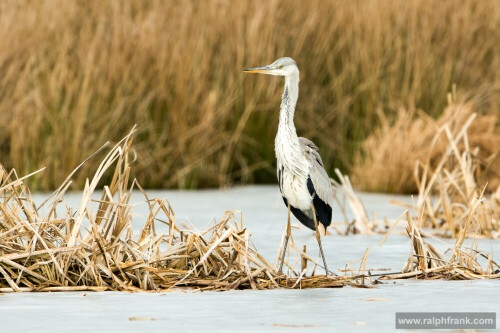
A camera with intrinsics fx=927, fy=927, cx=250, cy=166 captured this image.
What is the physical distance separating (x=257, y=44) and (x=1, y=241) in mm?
5816

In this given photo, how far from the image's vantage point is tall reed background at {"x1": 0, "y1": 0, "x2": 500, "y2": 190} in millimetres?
8719

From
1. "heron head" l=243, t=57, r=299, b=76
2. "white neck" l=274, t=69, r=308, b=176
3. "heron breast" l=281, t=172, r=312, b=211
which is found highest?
"heron head" l=243, t=57, r=299, b=76

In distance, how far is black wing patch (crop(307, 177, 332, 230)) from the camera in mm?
→ 4594

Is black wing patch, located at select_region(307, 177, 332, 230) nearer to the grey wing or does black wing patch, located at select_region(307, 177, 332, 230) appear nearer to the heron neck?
the grey wing

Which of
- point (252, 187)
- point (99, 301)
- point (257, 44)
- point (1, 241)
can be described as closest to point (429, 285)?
point (99, 301)

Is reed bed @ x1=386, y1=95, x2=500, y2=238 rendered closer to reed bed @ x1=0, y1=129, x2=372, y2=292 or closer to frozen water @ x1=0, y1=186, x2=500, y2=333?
frozen water @ x1=0, y1=186, x2=500, y2=333

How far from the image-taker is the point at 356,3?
34.7 feet

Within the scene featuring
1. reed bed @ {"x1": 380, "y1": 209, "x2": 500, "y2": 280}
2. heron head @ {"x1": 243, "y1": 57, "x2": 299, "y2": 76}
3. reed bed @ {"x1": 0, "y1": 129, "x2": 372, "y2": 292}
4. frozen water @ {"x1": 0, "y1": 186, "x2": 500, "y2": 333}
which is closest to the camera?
frozen water @ {"x1": 0, "y1": 186, "x2": 500, "y2": 333}

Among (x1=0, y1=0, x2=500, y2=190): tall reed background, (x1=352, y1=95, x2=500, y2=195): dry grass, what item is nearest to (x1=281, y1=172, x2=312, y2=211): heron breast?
(x1=352, y1=95, x2=500, y2=195): dry grass

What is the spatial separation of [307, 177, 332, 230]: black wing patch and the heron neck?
26cm

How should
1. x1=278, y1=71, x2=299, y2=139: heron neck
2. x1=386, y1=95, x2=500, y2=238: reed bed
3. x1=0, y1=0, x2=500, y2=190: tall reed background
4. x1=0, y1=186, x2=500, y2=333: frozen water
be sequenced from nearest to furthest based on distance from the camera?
x1=0, y1=186, x2=500, y2=333: frozen water < x1=278, y1=71, x2=299, y2=139: heron neck < x1=386, y1=95, x2=500, y2=238: reed bed < x1=0, y1=0, x2=500, y2=190: tall reed background

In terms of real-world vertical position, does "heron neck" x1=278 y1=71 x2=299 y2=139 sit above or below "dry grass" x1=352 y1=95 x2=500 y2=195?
above

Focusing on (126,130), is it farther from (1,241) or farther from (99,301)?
(99,301)

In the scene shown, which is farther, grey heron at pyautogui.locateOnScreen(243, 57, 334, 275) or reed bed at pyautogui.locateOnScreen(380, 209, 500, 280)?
grey heron at pyautogui.locateOnScreen(243, 57, 334, 275)
